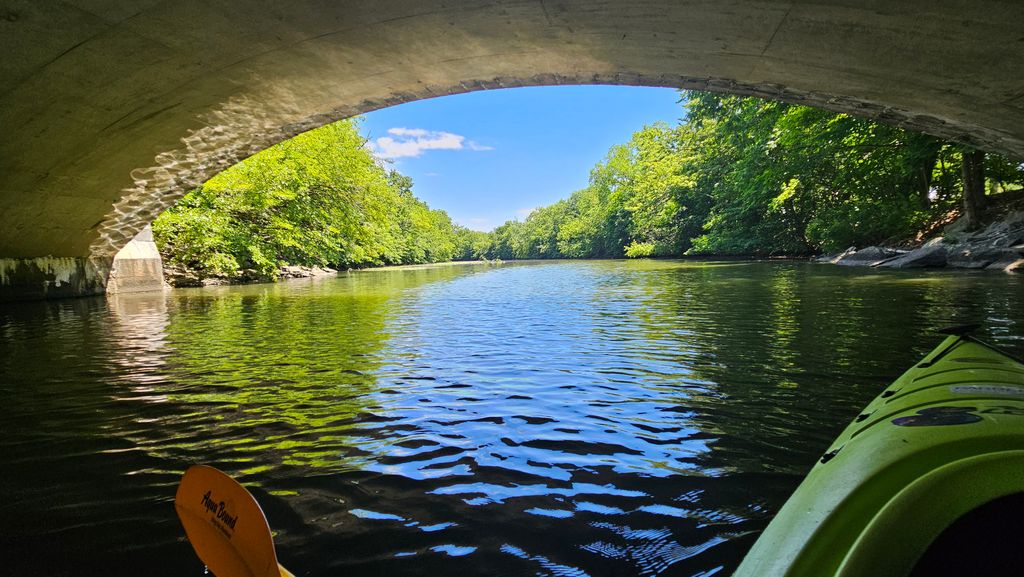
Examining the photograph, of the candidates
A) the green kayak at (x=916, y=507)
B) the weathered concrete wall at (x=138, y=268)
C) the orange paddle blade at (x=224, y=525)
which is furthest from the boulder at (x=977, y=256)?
the weathered concrete wall at (x=138, y=268)

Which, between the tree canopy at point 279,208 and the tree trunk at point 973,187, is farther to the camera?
the tree canopy at point 279,208

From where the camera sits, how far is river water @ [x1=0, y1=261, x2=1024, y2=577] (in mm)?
2182

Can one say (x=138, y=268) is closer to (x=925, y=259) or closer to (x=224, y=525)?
(x=224, y=525)

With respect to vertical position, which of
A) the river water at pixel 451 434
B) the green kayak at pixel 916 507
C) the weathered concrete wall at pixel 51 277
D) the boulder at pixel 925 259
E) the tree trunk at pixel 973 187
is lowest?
the river water at pixel 451 434

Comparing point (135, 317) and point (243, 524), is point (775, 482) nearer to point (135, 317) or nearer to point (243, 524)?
point (243, 524)

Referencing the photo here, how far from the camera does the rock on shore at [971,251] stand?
14102 mm

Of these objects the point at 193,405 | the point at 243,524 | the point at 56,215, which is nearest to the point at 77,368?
the point at 193,405

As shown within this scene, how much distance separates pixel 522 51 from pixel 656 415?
16.3 ft

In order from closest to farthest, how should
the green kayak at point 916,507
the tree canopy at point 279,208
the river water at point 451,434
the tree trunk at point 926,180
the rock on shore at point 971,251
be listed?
the green kayak at point 916,507
the river water at point 451,434
the rock on shore at point 971,251
the tree canopy at point 279,208
the tree trunk at point 926,180

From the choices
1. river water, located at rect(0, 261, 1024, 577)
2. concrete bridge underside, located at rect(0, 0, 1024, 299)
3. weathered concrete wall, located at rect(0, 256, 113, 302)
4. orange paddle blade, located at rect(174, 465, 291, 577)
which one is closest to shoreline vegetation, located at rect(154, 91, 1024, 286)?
weathered concrete wall, located at rect(0, 256, 113, 302)

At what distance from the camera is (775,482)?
2652mm

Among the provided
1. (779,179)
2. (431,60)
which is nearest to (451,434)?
(431,60)

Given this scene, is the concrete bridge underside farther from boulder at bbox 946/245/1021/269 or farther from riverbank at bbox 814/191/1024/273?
riverbank at bbox 814/191/1024/273

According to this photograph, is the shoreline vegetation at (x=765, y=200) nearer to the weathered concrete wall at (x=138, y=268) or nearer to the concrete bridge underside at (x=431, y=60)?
the weathered concrete wall at (x=138, y=268)
